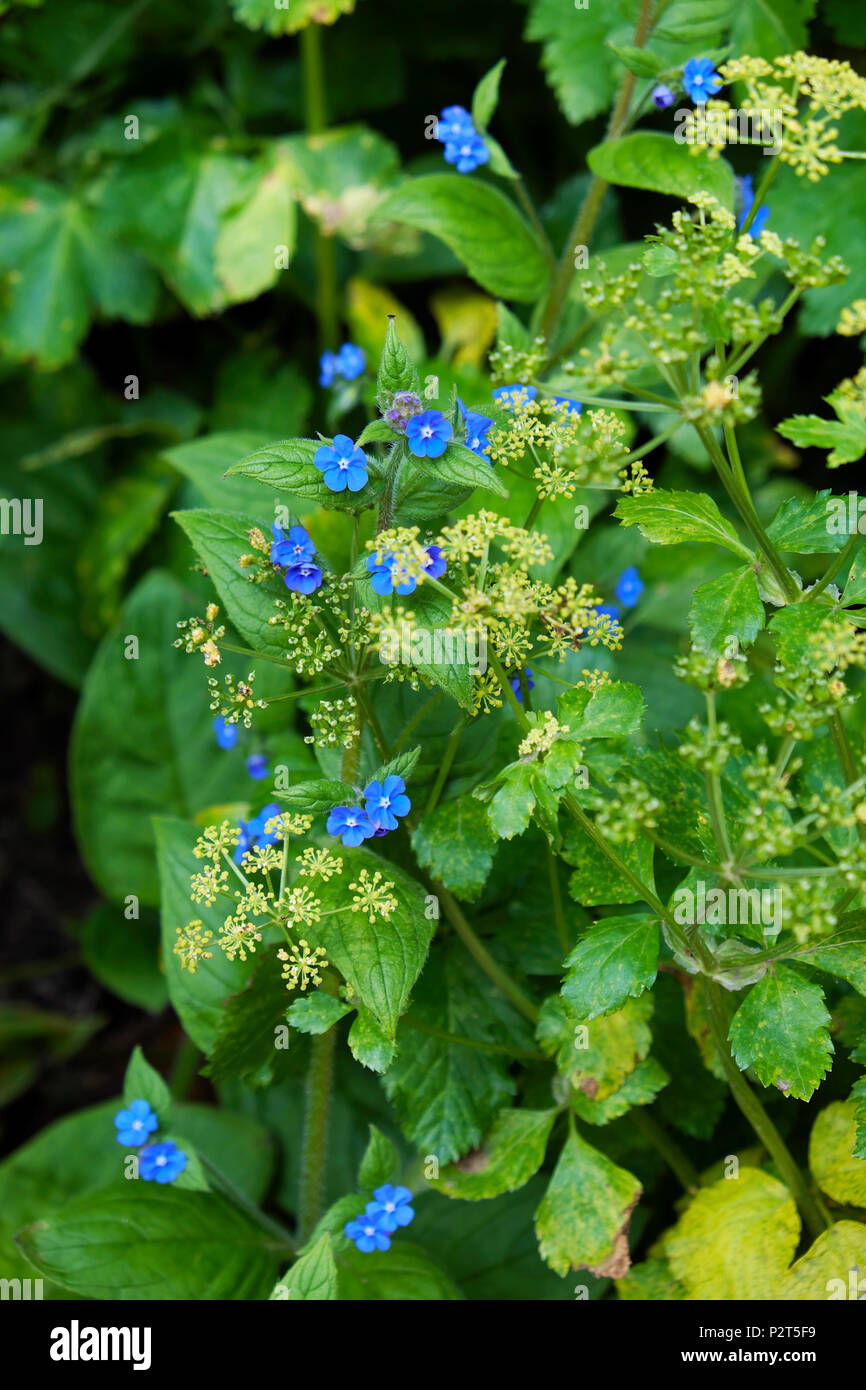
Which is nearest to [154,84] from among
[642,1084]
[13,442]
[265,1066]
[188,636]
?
[13,442]

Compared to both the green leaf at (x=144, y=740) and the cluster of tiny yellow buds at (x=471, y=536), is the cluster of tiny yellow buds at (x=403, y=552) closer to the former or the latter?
the cluster of tiny yellow buds at (x=471, y=536)

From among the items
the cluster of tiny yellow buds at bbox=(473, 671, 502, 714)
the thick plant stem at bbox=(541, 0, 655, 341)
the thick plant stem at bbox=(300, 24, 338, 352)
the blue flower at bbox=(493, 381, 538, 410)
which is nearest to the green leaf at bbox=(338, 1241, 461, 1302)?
the cluster of tiny yellow buds at bbox=(473, 671, 502, 714)

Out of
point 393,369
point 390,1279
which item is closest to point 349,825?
point 393,369

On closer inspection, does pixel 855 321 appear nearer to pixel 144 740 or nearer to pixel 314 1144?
pixel 314 1144

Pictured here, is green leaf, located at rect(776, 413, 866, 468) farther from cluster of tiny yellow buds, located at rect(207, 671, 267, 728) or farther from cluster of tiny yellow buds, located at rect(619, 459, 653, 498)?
cluster of tiny yellow buds, located at rect(207, 671, 267, 728)

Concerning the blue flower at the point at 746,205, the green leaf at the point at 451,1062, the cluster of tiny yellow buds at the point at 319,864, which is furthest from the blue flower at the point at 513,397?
the green leaf at the point at 451,1062

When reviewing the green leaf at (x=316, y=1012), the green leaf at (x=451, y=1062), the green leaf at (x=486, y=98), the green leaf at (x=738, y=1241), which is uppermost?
the green leaf at (x=486, y=98)
